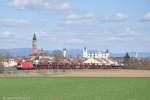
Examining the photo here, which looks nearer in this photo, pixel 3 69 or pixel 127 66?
pixel 3 69

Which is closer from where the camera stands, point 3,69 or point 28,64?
point 3,69

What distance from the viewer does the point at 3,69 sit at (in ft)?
359

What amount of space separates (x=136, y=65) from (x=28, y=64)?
143ft
